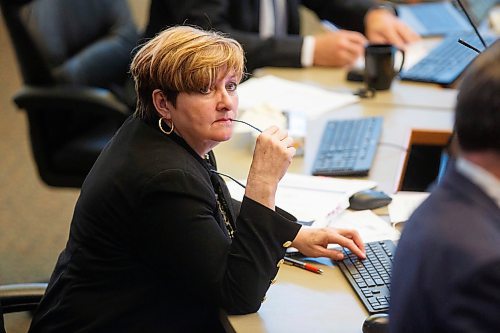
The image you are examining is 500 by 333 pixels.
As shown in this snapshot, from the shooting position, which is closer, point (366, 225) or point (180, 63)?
point (180, 63)

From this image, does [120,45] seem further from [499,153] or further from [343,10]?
[499,153]

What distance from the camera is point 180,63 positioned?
1.31m

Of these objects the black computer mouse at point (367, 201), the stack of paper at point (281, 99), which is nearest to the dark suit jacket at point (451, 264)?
the black computer mouse at point (367, 201)

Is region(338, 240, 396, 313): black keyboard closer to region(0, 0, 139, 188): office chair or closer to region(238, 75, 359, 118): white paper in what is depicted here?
region(238, 75, 359, 118): white paper

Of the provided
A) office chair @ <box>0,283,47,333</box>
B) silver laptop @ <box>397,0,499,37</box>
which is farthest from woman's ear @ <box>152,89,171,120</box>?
silver laptop @ <box>397,0,499,37</box>

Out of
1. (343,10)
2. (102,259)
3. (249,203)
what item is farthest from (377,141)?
(343,10)

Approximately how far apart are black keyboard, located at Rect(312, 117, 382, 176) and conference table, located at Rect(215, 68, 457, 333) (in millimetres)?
23

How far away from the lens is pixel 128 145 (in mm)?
1336

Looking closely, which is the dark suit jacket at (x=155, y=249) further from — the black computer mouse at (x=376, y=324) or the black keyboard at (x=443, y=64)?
the black keyboard at (x=443, y=64)

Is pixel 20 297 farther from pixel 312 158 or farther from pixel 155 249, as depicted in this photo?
pixel 312 158

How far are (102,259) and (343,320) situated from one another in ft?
1.47

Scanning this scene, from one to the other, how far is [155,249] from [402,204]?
0.60m

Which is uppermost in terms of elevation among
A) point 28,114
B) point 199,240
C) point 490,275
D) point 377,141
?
point 490,275

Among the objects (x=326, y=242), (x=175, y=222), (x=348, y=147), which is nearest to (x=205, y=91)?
(x=175, y=222)
